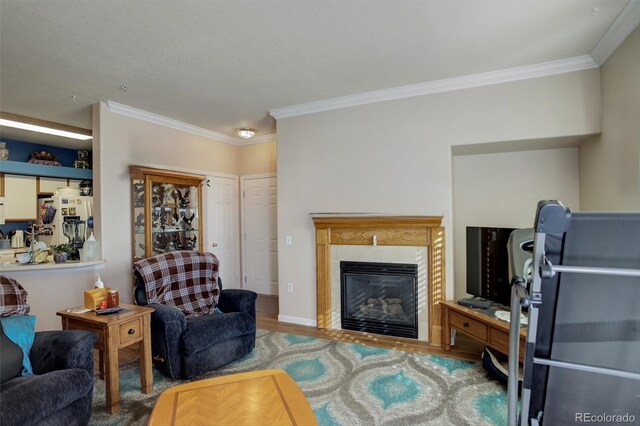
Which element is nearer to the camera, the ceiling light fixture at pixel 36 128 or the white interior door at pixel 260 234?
the ceiling light fixture at pixel 36 128

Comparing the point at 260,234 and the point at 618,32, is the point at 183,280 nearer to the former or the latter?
the point at 260,234

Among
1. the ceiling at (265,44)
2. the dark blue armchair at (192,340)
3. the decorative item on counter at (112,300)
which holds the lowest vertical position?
the dark blue armchair at (192,340)

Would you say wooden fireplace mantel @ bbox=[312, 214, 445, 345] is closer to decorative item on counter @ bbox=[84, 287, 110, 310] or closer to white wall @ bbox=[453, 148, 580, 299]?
white wall @ bbox=[453, 148, 580, 299]

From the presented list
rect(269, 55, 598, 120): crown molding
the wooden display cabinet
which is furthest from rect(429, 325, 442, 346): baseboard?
the wooden display cabinet

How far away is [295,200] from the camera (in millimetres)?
4094

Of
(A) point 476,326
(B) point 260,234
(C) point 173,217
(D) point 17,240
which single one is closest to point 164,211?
(C) point 173,217

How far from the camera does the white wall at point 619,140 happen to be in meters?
2.29

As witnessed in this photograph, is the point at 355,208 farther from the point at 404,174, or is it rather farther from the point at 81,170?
the point at 81,170

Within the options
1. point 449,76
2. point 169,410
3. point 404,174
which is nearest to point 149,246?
point 169,410

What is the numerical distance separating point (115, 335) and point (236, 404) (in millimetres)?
1212

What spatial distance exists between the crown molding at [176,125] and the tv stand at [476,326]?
3721 mm

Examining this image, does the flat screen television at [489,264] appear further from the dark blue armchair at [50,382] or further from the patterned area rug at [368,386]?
the dark blue armchair at [50,382]

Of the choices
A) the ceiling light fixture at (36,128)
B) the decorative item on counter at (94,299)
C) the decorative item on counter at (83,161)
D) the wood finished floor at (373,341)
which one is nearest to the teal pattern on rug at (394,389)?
the wood finished floor at (373,341)

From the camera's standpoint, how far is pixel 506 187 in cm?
362
